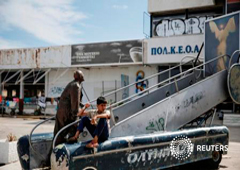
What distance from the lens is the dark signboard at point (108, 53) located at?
64.9 ft

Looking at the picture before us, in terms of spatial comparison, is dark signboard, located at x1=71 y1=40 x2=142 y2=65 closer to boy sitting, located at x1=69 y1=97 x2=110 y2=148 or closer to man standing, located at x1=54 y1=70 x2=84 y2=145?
man standing, located at x1=54 y1=70 x2=84 y2=145

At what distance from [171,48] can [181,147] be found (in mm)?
14162

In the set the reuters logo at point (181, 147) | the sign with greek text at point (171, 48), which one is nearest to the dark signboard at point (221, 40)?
the reuters logo at point (181, 147)

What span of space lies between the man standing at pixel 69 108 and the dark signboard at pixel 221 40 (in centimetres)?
536

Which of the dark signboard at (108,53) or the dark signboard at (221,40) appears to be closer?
the dark signboard at (221,40)

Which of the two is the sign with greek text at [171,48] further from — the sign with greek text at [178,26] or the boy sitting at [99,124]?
the boy sitting at [99,124]

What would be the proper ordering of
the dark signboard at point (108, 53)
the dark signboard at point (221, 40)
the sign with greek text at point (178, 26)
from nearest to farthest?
the dark signboard at point (221, 40) → the dark signboard at point (108, 53) → the sign with greek text at point (178, 26)

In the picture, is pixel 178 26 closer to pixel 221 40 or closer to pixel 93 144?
pixel 221 40

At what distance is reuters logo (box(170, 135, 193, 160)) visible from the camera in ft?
16.3

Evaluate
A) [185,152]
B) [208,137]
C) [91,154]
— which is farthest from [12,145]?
[208,137]

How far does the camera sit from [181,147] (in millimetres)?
5059

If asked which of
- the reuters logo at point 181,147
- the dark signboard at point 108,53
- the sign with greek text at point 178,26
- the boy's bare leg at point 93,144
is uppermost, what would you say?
the sign with greek text at point 178,26

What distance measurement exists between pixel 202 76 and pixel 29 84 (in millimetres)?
19882

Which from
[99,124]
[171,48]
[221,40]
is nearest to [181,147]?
[99,124]
